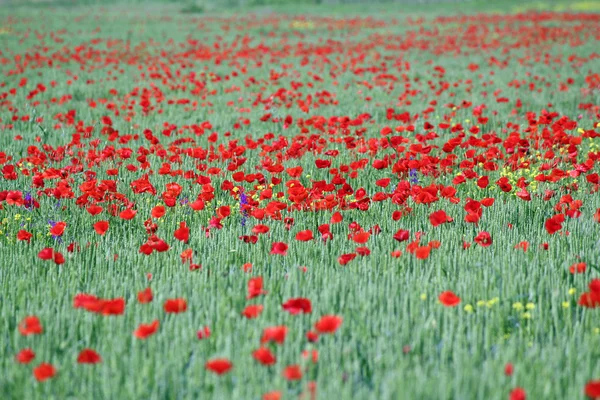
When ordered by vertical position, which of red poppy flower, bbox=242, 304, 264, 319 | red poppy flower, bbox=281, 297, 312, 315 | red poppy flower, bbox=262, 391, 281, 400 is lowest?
red poppy flower, bbox=262, 391, 281, 400

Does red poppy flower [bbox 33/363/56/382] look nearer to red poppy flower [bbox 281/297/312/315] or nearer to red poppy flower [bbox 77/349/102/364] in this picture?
red poppy flower [bbox 77/349/102/364]

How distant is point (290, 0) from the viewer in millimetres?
46875

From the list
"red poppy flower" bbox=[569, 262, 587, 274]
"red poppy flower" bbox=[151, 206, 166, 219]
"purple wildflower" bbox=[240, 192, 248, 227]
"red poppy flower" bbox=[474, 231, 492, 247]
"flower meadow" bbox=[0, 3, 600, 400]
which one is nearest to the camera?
"flower meadow" bbox=[0, 3, 600, 400]

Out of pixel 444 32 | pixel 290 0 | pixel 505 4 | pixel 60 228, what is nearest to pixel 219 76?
pixel 60 228

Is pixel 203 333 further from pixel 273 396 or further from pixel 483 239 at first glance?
pixel 483 239

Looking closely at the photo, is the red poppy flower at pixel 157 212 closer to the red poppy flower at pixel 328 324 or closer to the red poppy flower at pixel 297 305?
the red poppy flower at pixel 297 305

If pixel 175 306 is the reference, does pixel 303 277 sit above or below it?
below

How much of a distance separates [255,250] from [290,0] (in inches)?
1823

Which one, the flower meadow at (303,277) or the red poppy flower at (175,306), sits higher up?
the red poppy flower at (175,306)

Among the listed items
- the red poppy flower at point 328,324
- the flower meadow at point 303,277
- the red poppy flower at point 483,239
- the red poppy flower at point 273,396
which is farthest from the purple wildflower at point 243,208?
the red poppy flower at point 273,396

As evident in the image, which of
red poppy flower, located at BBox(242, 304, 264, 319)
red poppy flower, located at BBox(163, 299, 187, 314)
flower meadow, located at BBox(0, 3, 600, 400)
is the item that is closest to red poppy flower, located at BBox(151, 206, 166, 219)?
flower meadow, located at BBox(0, 3, 600, 400)

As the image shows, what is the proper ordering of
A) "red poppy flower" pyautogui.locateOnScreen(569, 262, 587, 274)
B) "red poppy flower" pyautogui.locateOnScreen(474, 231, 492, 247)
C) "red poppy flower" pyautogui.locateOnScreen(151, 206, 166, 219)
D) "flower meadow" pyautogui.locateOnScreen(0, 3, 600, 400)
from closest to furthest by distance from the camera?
"flower meadow" pyautogui.locateOnScreen(0, 3, 600, 400) < "red poppy flower" pyautogui.locateOnScreen(569, 262, 587, 274) < "red poppy flower" pyautogui.locateOnScreen(474, 231, 492, 247) < "red poppy flower" pyautogui.locateOnScreen(151, 206, 166, 219)

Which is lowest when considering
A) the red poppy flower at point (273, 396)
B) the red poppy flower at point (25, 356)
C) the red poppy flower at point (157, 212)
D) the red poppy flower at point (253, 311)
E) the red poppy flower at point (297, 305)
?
the red poppy flower at point (25, 356)

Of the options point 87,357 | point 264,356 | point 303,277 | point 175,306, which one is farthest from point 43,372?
point 303,277
